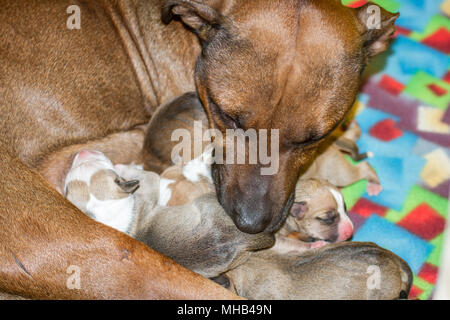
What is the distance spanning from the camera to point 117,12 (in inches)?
148

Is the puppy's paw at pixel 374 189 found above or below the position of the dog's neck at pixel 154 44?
below

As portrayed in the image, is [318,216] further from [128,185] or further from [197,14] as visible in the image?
[197,14]

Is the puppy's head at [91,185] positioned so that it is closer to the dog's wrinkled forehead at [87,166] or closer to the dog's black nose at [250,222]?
the dog's wrinkled forehead at [87,166]

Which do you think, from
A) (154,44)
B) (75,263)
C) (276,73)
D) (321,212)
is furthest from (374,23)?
(75,263)

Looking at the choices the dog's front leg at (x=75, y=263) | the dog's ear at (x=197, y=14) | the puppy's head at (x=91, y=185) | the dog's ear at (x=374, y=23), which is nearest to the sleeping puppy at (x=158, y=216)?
the puppy's head at (x=91, y=185)

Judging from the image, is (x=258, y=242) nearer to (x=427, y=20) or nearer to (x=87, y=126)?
(x=87, y=126)

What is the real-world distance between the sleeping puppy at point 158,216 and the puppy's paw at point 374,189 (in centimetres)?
123

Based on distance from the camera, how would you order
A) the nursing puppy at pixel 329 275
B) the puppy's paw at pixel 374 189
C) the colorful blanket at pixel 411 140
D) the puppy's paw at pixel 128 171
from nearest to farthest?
the nursing puppy at pixel 329 275, the puppy's paw at pixel 128 171, the colorful blanket at pixel 411 140, the puppy's paw at pixel 374 189

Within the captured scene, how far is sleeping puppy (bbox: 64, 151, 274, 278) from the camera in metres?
3.23

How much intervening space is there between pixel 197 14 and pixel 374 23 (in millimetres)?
1012

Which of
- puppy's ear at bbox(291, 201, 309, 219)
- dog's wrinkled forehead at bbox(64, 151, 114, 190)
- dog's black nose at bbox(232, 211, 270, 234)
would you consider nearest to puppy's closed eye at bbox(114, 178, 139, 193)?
dog's wrinkled forehead at bbox(64, 151, 114, 190)

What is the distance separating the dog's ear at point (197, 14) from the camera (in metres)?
3.08
